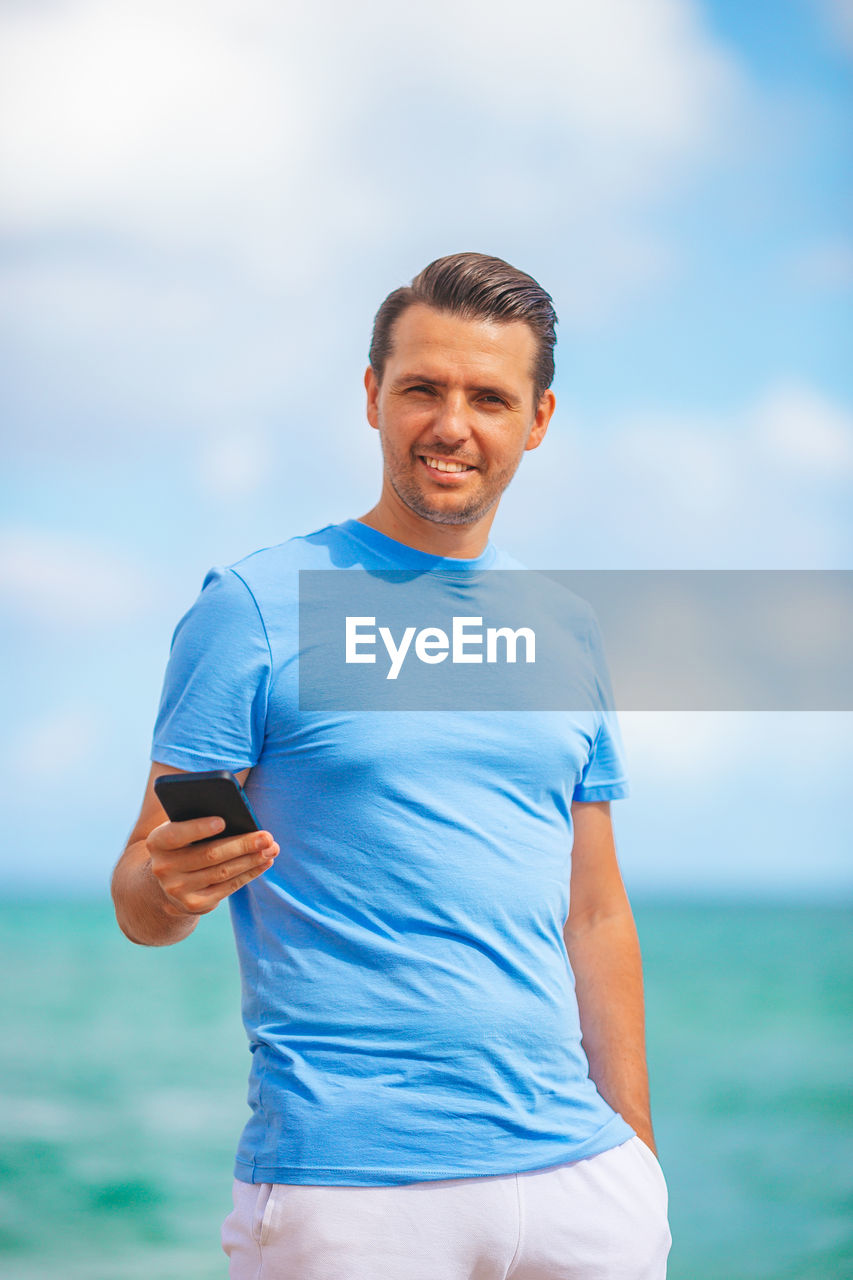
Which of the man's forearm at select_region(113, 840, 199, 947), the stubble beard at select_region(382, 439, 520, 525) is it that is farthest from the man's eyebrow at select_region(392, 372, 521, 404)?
the man's forearm at select_region(113, 840, 199, 947)

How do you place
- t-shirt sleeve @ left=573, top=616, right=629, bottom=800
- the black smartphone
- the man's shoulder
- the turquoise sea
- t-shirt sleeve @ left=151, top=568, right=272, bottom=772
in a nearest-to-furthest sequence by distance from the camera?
1. the black smartphone
2. t-shirt sleeve @ left=151, top=568, right=272, bottom=772
3. the man's shoulder
4. t-shirt sleeve @ left=573, top=616, right=629, bottom=800
5. the turquoise sea

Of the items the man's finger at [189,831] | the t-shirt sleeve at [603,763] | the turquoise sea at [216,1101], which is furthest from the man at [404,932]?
the turquoise sea at [216,1101]

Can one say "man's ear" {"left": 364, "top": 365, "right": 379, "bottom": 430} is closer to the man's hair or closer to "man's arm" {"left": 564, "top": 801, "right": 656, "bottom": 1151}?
the man's hair

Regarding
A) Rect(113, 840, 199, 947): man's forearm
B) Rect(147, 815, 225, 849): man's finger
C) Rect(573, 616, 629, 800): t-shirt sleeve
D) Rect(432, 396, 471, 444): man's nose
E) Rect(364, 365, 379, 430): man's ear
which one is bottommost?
Rect(113, 840, 199, 947): man's forearm

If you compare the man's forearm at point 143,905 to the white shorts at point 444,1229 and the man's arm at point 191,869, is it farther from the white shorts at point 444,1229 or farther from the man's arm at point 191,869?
the white shorts at point 444,1229

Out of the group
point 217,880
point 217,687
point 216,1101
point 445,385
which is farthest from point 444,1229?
point 216,1101

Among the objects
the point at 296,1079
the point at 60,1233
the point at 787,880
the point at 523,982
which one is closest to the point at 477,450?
the point at 523,982

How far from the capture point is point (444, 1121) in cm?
141

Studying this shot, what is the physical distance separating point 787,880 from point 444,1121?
40.1 meters

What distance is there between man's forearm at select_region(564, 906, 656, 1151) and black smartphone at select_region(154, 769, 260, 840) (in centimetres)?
78

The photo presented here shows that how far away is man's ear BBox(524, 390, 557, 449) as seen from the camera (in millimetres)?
1955

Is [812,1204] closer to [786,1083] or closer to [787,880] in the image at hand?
[786,1083]

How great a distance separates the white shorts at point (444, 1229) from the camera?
4.49ft

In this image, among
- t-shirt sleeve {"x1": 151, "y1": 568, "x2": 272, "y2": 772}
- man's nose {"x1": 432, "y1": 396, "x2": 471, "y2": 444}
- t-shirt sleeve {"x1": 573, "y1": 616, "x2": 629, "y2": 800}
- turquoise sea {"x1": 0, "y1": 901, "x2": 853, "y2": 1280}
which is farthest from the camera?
turquoise sea {"x1": 0, "y1": 901, "x2": 853, "y2": 1280}
